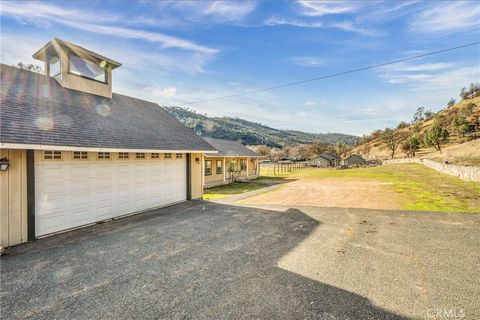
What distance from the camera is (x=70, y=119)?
8.27 meters

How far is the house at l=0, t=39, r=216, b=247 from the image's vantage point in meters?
6.31

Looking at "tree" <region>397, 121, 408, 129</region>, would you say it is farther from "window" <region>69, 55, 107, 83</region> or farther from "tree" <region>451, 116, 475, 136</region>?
"window" <region>69, 55, 107, 83</region>

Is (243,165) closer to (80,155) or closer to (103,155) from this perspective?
(103,155)

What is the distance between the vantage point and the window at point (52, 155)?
22.6ft

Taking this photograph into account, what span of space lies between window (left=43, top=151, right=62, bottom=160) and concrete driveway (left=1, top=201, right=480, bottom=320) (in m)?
2.42

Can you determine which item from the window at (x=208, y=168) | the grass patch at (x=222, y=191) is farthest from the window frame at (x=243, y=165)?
the grass patch at (x=222, y=191)

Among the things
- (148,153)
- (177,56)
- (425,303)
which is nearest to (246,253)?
(425,303)

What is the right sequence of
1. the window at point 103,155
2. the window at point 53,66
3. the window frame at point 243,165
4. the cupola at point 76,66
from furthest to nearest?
the window frame at point 243,165 → the window at point 53,66 → the cupola at point 76,66 → the window at point 103,155

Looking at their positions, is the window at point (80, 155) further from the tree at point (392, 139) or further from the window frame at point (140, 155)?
the tree at point (392, 139)

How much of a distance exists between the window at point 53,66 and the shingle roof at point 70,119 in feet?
1.83

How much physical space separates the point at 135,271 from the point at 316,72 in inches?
672

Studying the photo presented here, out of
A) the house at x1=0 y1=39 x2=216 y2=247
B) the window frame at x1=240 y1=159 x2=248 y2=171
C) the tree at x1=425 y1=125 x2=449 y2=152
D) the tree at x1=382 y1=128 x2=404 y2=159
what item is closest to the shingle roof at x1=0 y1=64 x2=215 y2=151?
the house at x1=0 y1=39 x2=216 y2=247

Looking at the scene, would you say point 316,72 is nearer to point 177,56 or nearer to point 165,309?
point 177,56

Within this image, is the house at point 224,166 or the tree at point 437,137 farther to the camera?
the tree at point 437,137
